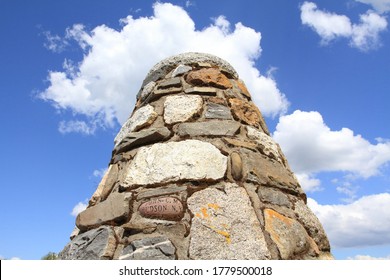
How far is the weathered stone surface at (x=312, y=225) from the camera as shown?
2.31m

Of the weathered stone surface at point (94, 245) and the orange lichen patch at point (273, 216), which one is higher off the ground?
the orange lichen patch at point (273, 216)

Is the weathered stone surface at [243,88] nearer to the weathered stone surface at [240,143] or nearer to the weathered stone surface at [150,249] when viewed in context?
the weathered stone surface at [240,143]

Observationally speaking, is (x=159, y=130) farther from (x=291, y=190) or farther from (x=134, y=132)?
(x=291, y=190)

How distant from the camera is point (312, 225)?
2346mm

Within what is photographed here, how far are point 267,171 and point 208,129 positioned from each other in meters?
0.46

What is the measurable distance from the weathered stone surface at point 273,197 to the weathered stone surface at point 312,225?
0.10 m

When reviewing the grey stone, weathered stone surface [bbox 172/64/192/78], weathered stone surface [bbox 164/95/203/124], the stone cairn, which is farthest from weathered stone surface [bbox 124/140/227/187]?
the grey stone

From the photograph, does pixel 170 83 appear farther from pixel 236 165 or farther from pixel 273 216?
pixel 273 216

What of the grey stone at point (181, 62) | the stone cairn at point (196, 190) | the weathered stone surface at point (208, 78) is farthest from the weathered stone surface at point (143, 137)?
the grey stone at point (181, 62)

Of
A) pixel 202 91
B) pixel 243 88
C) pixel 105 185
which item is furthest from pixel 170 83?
pixel 105 185

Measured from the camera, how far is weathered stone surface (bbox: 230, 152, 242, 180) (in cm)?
217

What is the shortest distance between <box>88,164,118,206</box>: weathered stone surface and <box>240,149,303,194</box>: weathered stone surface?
84 cm

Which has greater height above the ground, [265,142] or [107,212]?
[265,142]
